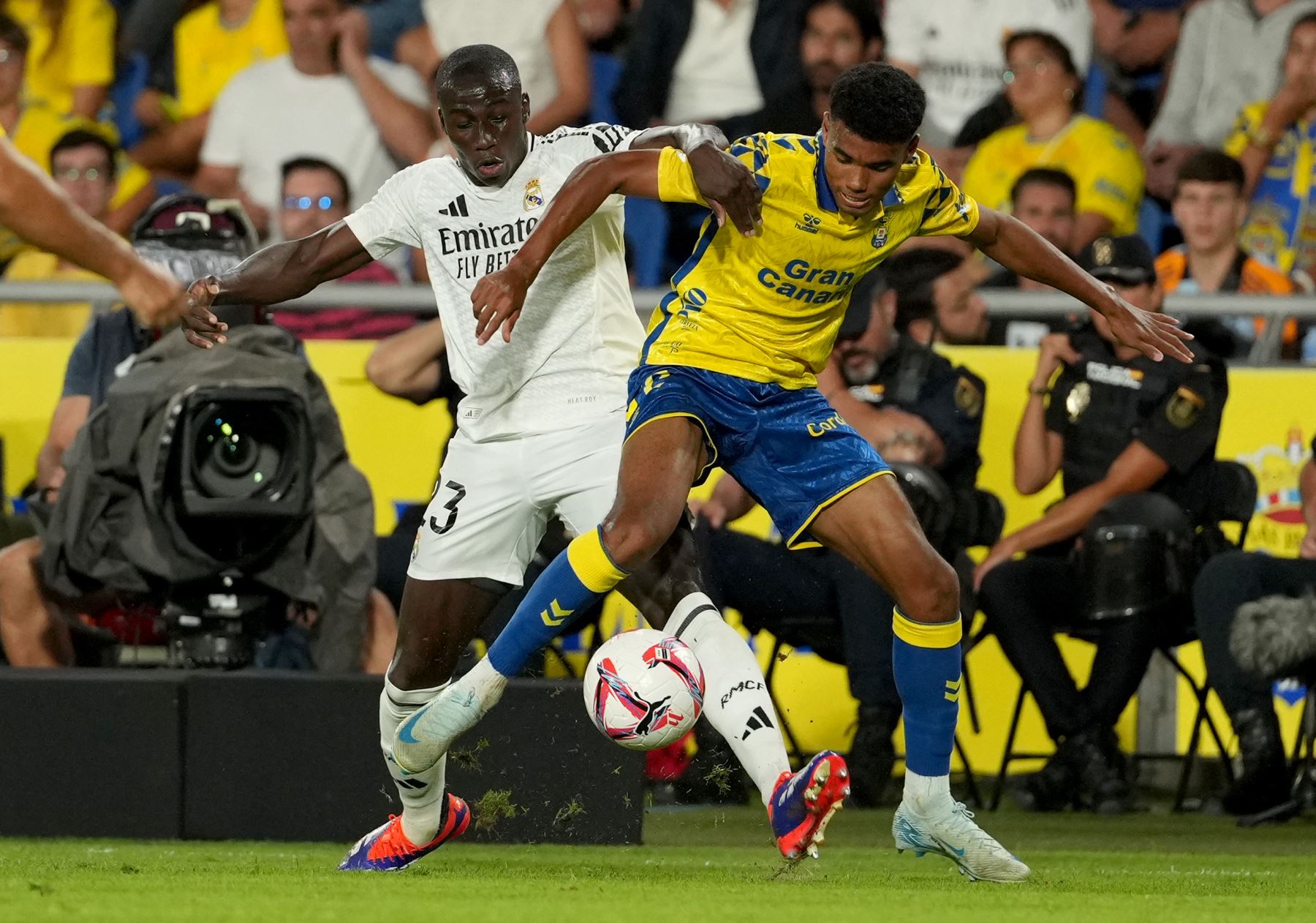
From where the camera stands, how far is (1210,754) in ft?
29.0

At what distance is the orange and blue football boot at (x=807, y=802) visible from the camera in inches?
184

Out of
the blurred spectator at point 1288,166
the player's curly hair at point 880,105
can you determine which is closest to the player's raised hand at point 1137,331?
the player's curly hair at point 880,105

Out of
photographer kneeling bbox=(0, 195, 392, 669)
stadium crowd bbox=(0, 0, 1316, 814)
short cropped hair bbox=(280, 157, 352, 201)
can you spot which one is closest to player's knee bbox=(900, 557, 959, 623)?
photographer kneeling bbox=(0, 195, 392, 669)

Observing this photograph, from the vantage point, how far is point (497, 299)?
4.87 m

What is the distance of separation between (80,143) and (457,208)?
5109 mm

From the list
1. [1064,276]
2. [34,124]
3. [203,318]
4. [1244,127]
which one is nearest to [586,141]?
[203,318]

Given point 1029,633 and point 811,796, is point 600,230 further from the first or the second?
point 1029,633

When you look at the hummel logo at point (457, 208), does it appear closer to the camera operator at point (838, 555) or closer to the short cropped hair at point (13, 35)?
the camera operator at point (838, 555)

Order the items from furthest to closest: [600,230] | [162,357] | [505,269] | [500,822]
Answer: [162,357]
[500,822]
[600,230]
[505,269]

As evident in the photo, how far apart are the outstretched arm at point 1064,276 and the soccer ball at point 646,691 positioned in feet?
4.75

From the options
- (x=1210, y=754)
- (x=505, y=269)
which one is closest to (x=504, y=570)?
(x=505, y=269)

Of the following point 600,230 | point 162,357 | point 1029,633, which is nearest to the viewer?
point 600,230

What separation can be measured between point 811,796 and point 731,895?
295 mm

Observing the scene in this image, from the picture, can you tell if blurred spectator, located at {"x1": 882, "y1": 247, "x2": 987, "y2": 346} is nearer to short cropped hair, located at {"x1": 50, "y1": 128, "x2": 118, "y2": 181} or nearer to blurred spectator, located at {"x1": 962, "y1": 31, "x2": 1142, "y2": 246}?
blurred spectator, located at {"x1": 962, "y1": 31, "x2": 1142, "y2": 246}
